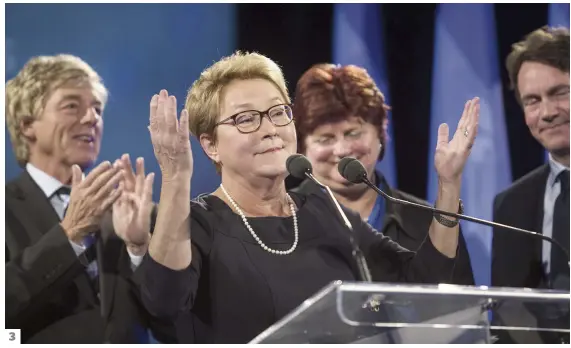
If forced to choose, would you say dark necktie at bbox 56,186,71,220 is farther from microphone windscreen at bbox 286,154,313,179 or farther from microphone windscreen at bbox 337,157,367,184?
microphone windscreen at bbox 337,157,367,184

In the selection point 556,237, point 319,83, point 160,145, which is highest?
point 319,83

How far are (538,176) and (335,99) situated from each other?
0.77 meters

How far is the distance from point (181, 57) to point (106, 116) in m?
0.31

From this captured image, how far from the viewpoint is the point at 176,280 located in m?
2.36

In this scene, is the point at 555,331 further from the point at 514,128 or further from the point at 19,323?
the point at 19,323

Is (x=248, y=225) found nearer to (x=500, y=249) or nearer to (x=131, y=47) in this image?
(x=131, y=47)

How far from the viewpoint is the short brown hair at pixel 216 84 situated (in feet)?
8.70

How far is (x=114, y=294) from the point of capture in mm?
2707

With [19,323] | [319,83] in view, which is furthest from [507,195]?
[19,323]

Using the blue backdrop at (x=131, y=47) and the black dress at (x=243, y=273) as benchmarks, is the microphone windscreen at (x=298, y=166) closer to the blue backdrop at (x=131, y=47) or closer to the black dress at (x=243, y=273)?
the black dress at (x=243, y=273)

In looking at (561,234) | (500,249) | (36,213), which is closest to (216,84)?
(36,213)

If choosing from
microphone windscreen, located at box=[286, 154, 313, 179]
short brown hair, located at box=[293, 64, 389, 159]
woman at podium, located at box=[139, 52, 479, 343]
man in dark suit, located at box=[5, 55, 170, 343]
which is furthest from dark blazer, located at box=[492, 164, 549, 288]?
man in dark suit, located at box=[5, 55, 170, 343]

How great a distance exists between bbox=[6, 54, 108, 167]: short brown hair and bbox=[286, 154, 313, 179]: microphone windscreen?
73 cm

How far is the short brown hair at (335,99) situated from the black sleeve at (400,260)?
1.06 feet
